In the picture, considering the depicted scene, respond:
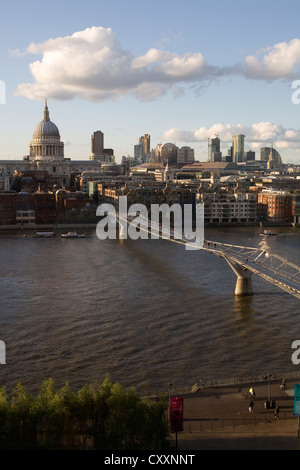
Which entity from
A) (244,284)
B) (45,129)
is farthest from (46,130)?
(244,284)

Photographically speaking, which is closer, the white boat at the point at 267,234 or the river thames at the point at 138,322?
the river thames at the point at 138,322

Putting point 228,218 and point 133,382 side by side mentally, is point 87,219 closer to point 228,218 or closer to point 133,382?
point 228,218

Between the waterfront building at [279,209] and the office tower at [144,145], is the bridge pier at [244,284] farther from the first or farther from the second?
the office tower at [144,145]

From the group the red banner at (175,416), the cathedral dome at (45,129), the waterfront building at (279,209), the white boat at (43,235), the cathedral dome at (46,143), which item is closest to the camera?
the red banner at (175,416)

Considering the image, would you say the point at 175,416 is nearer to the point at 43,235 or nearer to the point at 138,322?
the point at 138,322

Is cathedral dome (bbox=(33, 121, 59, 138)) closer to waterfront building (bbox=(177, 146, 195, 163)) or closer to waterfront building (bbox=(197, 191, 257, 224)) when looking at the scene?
waterfront building (bbox=(197, 191, 257, 224))

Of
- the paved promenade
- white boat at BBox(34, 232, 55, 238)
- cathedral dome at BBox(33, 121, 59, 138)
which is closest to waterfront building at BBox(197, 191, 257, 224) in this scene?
white boat at BBox(34, 232, 55, 238)

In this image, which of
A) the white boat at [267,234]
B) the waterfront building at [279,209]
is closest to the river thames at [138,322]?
the white boat at [267,234]

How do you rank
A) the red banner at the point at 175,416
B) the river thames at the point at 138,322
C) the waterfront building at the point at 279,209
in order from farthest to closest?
the waterfront building at the point at 279,209
the river thames at the point at 138,322
the red banner at the point at 175,416
